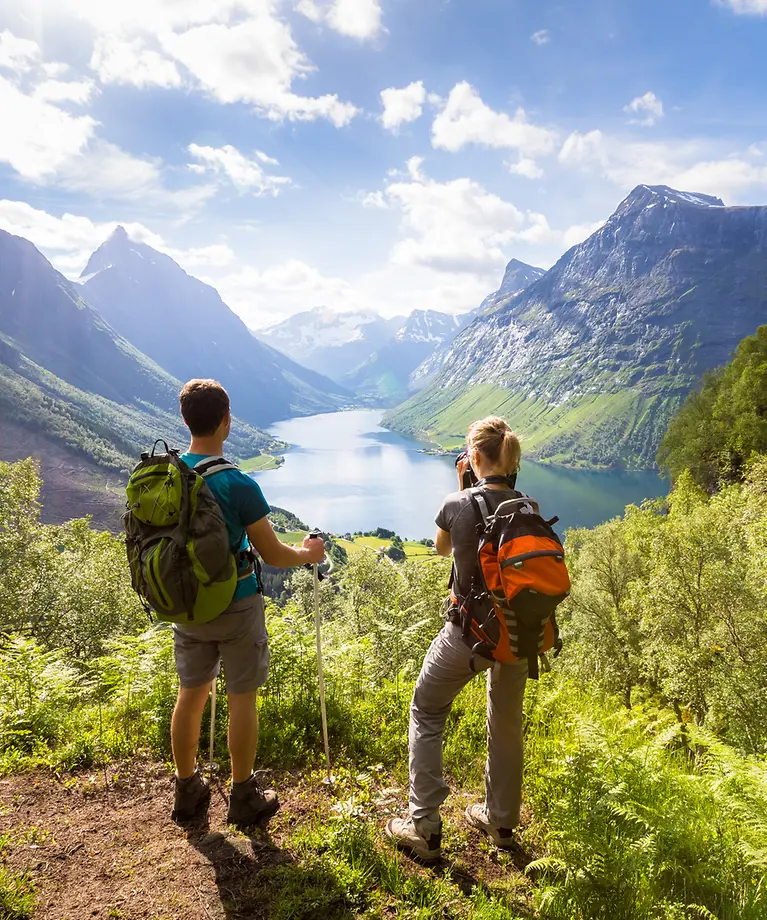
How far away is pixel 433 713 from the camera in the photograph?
11.2 feet

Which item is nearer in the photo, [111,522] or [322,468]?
[111,522]

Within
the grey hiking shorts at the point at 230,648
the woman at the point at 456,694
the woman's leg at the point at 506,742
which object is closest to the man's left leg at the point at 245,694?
the grey hiking shorts at the point at 230,648

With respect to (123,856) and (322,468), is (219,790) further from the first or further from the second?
(322,468)

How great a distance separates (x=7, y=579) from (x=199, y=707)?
2145 cm

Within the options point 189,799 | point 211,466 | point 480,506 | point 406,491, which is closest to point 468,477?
point 480,506

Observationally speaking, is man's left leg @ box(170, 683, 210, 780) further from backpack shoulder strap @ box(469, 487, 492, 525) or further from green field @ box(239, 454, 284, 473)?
green field @ box(239, 454, 284, 473)

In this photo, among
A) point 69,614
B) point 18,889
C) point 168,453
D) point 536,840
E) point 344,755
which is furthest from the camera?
point 69,614

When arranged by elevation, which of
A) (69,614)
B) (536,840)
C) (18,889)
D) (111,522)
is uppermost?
(18,889)

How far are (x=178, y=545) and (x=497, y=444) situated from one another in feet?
7.13

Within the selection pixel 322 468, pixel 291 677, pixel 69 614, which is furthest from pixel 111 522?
pixel 291 677

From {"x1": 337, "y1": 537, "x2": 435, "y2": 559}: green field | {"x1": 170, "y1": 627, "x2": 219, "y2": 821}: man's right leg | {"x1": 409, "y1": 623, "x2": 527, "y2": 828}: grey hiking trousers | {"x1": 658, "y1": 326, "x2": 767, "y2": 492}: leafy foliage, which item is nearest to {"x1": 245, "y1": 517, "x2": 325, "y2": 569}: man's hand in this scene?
{"x1": 170, "y1": 627, "x2": 219, "y2": 821}: man's right leg

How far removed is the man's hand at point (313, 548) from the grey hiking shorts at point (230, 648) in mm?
460

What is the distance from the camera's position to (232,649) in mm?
3309

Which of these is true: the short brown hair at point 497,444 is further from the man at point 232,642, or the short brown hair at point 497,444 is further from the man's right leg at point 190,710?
the man's right leg at point 190,710
